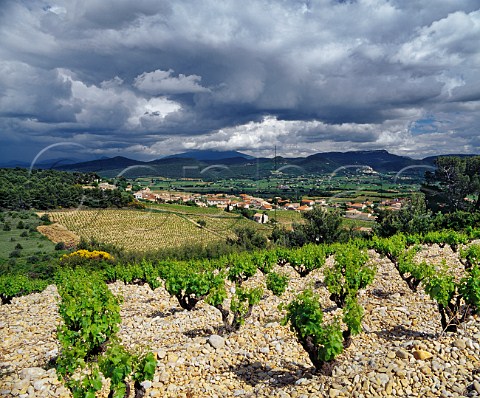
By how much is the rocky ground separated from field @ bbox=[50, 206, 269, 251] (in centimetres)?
4206

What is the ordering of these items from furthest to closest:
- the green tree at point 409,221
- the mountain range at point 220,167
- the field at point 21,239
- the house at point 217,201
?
1. the mountain range at point 220,167
2. the house at point 217,201
3. the field at point 21,239
4. the green tree at point 409,221

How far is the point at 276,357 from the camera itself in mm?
8570

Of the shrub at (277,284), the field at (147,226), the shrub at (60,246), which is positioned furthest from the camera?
the field at (147,226)

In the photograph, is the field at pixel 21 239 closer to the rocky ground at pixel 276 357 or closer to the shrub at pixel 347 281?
the rocky ground at pixel 276 357

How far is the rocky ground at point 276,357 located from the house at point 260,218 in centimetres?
5692

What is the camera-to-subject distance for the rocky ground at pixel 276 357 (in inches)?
253

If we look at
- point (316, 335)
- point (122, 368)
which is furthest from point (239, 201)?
point (122, 368)

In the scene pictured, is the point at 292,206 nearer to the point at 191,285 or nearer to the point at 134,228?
the point at 134,228

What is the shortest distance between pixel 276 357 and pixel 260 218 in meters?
63.6

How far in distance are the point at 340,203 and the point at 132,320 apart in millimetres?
64417

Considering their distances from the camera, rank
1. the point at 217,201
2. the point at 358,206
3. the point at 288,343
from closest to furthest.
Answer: the point at 288,343 → the point at 358,206 → the point at 217,201

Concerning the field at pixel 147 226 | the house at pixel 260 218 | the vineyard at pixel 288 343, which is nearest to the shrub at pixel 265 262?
the vineyard at pixel 288 343

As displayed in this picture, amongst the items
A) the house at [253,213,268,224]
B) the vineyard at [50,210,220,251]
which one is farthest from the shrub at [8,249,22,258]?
the house at [253,213,268,224]

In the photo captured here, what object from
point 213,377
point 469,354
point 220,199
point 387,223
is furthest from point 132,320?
point 220,199
